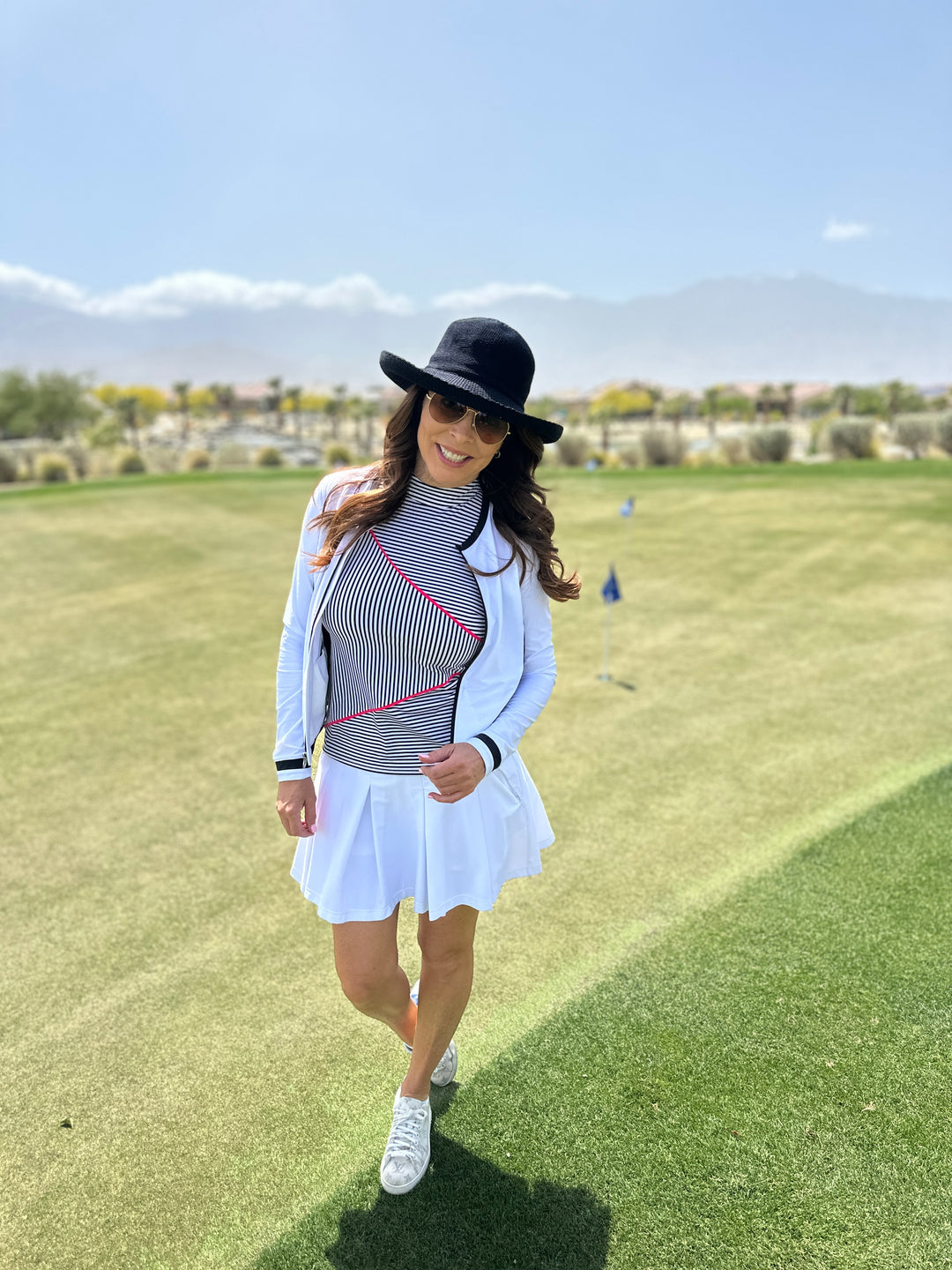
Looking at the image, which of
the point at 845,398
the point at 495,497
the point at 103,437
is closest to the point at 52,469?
the point at 103,437

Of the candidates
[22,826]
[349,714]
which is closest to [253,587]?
[22,826]

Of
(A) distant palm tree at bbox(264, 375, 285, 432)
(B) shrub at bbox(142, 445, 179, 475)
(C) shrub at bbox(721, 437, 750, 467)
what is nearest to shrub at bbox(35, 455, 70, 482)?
(B) shrub at bbox(142, 445, 179, 475)

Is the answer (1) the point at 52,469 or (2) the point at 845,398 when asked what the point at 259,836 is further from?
(2) the point at 845,398


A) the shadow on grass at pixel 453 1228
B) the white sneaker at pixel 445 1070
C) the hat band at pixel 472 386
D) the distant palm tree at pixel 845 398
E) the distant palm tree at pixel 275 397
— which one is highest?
the distant palm tree at pixel 275 397

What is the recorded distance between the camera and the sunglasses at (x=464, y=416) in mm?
2145

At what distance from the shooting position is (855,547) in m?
9.92

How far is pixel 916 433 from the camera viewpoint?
2333cm

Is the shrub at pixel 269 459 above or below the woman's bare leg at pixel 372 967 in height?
above

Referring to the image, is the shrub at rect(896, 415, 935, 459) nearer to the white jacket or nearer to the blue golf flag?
the blue golf flag

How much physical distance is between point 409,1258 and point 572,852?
1.95 metres

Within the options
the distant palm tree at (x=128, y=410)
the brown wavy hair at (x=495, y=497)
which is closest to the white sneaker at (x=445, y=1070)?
the brown wavy hair at (x=495, y=497)

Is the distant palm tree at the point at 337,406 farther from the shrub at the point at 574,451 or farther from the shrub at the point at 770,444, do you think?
the shrub at the point at 770,444

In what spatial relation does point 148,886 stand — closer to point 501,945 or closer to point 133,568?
point 501,945

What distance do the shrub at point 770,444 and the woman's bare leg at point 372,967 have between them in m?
22.2
